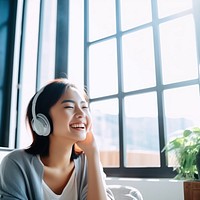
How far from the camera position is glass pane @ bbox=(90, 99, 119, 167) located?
218cm

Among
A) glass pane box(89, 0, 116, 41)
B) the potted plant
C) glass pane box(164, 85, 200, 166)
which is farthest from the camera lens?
glass pane box(89, 0, 116, 41)

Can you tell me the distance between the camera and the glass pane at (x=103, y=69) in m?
2.37

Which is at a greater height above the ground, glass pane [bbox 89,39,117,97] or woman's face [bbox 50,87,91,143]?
glass pane [bbox 89,39,117,97]

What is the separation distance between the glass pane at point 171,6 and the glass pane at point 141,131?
0.64 metres

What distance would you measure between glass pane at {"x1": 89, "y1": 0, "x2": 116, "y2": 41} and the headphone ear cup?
5.22ft

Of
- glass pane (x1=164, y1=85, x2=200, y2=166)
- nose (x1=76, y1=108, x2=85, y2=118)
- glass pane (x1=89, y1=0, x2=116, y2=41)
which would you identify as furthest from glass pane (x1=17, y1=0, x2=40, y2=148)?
nose (x1=76, y1=108, x2=85, y2=118)

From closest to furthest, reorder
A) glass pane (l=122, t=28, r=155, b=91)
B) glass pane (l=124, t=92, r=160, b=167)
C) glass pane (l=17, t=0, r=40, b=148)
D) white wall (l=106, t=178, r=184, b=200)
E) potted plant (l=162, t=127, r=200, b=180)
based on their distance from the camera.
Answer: potted plant (l=162, t=127, r=200, b=180), white wall (l=106, t=178, r=184, b=200), glass pane (l=124, t=92, r=160, b=167), glass pane (l=122, t=28, r=155, b=91), glass pane (l=17, t=0, r=40, b=148)

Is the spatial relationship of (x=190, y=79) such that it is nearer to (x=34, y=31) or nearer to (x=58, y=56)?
(x=58, y=56)

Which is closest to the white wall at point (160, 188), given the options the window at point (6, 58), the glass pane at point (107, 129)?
the glass pane at point (107, 129)

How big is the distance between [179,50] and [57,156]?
1321mm

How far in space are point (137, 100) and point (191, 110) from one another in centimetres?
43

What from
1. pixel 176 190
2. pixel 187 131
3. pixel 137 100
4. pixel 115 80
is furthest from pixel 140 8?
pixel 176 190

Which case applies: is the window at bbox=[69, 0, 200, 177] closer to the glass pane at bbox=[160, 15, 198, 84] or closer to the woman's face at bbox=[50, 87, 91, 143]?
the glass pane at bbox=[160, 15, 198, 84]

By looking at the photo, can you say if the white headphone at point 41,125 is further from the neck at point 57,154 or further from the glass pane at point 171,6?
the glass pane at point 171,6
